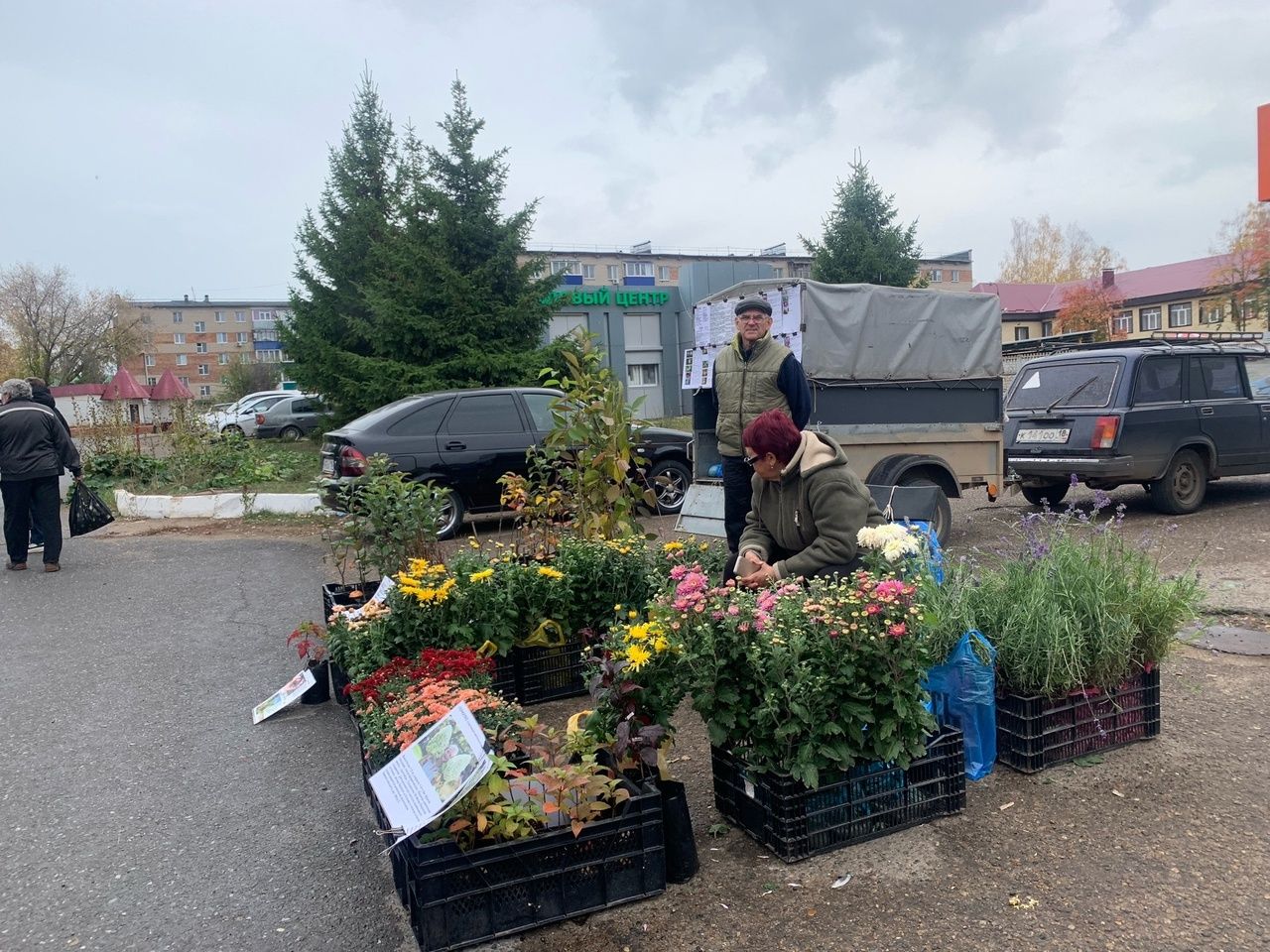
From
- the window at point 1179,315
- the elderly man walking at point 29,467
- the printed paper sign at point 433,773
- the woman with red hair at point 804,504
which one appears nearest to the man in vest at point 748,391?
the woman with red hair at point 804,504

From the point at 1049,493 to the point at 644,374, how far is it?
31551mm

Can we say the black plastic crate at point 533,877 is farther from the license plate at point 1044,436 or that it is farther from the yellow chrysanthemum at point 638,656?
the license plate at point 1044,436

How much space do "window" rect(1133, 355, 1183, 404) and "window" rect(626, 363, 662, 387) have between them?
32.0 meters

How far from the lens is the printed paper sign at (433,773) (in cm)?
274

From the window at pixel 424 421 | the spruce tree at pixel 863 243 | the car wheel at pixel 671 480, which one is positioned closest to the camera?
the window at pixel 424 421

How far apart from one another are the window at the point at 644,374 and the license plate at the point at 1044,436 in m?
31.7

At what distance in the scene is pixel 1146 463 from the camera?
32.1 feet

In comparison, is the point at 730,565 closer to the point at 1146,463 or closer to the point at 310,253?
the point at 1146,463

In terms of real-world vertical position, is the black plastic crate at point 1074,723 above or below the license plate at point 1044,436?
below

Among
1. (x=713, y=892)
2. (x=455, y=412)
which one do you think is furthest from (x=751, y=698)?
(x=455, y=412)

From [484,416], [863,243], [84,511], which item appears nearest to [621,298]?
[863,243]

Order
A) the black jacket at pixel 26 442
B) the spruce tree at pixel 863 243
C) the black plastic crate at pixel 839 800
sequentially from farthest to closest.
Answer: the spruce tree at pixel 863 243 → the black jacket at pixel 26 442 → the black plastic crate at pixel 839 800

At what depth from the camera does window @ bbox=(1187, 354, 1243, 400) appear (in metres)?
10.3

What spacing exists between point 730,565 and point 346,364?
46.4 feet
